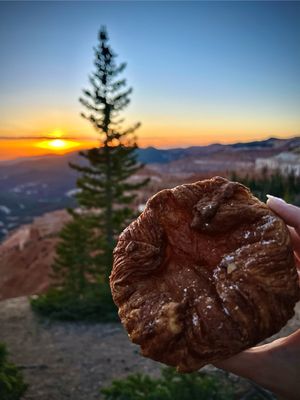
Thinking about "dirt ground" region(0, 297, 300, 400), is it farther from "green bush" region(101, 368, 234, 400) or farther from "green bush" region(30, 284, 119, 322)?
"green bush" region(101, 368, 234, 400)

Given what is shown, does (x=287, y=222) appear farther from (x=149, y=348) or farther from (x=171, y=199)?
(x=149, y=348)

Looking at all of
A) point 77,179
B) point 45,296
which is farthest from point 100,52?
point 45,296

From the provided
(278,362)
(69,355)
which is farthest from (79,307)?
(278,362)

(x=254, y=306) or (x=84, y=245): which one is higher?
(x=254, y=306)

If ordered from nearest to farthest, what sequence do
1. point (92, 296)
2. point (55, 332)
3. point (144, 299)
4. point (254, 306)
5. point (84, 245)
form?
point (254, 306) → point (144, 299) → point (55, 332) → point (92, 296) → point (84, 245)

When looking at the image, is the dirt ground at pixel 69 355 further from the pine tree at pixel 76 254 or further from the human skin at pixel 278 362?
the human skin at pixel 278 362

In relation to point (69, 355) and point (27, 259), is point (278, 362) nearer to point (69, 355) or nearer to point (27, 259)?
point (69, 355)

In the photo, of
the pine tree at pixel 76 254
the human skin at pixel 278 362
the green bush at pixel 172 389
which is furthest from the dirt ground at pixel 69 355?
the human skin at pixel 278 362
